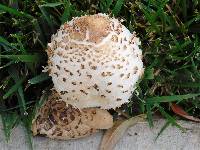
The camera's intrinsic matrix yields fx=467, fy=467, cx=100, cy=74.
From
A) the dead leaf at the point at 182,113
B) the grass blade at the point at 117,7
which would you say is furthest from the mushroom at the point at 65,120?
the grass blade at the point at 117,7

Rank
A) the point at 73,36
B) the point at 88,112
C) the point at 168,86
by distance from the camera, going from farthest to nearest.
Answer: the point at 168,86
the point at 88,112
the point at 73,36

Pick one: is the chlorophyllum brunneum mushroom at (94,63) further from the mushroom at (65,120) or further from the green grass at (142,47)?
the green grass at (142,47)

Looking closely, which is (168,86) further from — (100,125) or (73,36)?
(73,36)

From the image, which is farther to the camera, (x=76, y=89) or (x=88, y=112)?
(x=88, y=112)

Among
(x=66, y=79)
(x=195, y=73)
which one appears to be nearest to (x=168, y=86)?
(x=195, y=73)

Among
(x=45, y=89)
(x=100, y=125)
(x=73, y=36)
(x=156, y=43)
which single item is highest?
(x=73, y=36)

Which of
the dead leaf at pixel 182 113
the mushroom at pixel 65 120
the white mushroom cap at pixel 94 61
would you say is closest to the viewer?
the white mushroom cap at pixel 94 61
